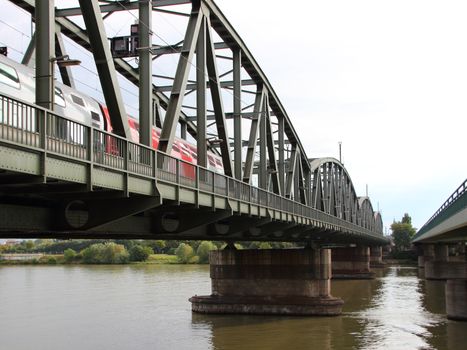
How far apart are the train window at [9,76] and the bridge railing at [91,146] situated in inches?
26.0

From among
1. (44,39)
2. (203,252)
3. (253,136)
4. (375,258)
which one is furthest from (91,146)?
(375,258)

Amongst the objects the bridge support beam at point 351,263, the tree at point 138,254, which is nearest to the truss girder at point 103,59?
the bridge support beam at point 351,263

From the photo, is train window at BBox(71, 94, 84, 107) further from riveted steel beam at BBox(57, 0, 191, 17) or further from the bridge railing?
riveted steel beam at BBox(57, 0, 191, 17)

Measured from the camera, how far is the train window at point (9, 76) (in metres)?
16.5

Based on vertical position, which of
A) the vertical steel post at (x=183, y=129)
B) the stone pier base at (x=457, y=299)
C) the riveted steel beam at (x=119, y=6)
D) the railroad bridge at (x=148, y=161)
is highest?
the riveted steel beam at (x=119, y=6)

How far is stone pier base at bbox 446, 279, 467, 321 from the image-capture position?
137 feet

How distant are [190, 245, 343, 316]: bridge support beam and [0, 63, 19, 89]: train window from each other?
107 ft

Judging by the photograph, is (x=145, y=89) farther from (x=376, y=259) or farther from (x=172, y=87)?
(x=376, y=259)

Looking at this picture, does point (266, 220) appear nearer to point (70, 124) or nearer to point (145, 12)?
point (145, 12)

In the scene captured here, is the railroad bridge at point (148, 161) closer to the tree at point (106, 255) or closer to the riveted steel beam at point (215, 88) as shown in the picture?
the riveted steel beam at point (215, 88)

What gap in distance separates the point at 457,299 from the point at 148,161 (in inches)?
1249

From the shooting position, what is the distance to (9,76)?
16.9 m

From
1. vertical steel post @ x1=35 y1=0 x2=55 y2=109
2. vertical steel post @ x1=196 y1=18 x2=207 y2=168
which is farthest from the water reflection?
vertical steel post @ x1=35 y1=0 x2=55 y2=109

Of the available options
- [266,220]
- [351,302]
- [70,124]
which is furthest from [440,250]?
[70,124]
